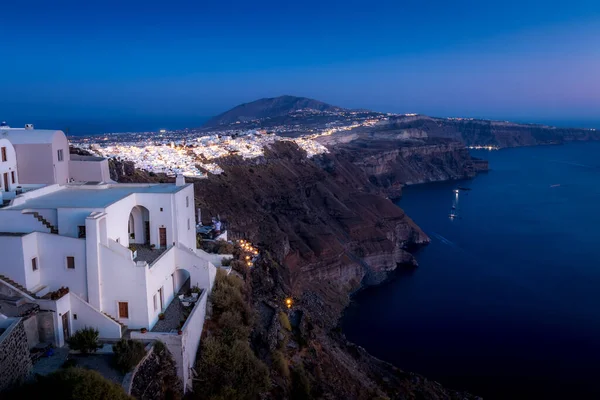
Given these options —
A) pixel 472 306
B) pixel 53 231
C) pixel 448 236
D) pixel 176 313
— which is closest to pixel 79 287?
pixel 53 231

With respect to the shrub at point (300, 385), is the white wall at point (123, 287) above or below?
above

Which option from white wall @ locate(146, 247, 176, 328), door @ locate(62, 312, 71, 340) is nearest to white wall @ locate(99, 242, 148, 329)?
white wall @ locate(146, 247, 176, 328)

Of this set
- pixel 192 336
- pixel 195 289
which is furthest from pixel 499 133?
pixel 192 336

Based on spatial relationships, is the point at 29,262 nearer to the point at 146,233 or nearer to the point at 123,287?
the point at 123,287

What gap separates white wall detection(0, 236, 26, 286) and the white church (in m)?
0.02

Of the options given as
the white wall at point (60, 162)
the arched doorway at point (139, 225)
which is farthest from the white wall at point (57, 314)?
the white wall at point (60, 162)

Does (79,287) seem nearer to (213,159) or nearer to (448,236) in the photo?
(213,159)

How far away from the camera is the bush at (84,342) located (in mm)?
11453

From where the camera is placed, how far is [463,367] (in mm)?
26031

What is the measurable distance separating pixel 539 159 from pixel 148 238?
427 ft

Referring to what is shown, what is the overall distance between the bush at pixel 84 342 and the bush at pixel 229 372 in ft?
10.0

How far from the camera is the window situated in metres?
13.1

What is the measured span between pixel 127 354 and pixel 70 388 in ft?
8.03

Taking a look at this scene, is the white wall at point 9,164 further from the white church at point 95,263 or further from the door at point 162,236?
the door at point 162,236
